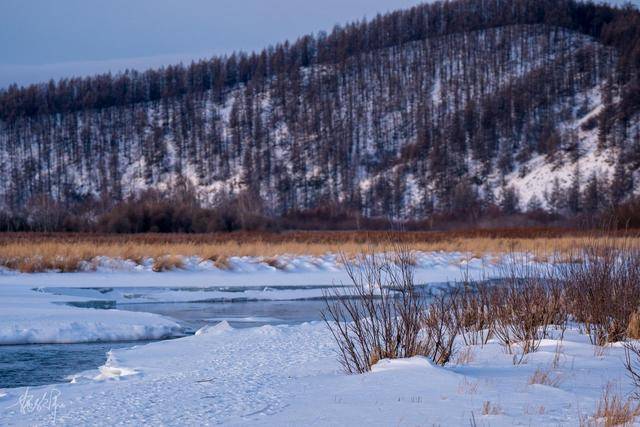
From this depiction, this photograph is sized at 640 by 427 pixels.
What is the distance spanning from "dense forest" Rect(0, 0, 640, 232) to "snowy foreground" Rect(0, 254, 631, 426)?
129 ft

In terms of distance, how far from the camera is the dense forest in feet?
201

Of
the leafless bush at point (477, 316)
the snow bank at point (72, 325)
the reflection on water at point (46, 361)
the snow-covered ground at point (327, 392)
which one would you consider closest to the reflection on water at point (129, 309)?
the reflection on water at point (46, 361)

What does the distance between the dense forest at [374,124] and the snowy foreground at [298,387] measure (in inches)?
1544

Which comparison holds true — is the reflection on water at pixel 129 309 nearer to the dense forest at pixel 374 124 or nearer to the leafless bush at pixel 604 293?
the leafless bush at pixel 604 293

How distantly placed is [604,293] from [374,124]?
7137 cm

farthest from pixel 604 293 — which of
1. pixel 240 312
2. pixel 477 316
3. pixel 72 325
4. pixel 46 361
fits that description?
pixel 240 312

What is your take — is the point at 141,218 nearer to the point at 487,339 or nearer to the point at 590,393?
the point at 487,339

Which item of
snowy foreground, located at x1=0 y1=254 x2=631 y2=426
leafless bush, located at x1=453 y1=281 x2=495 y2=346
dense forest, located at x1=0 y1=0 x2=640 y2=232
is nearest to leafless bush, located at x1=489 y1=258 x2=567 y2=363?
leafless bush, located at x1=453 y1=281 x2=495 y2=346

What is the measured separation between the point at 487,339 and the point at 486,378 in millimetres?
2402

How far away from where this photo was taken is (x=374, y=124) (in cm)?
7850

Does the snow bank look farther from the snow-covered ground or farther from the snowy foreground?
the snow-covered ground

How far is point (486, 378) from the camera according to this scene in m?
5.70

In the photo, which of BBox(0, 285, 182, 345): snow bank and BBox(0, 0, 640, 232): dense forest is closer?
BBox(0, 285, 182, 345): snow bank

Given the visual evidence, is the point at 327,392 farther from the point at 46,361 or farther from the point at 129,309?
the point at 129,309
